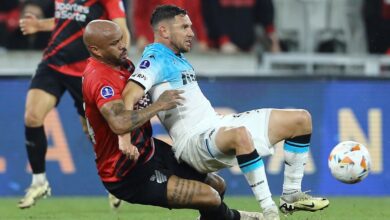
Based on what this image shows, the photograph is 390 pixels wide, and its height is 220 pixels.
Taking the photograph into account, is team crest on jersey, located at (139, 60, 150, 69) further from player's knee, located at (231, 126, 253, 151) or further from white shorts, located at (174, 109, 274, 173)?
player's knee, located at (231, 126, 253, 151)

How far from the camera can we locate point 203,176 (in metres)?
8.37

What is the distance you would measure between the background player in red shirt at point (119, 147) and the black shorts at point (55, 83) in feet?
8.34

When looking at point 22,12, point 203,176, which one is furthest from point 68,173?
point 203,176

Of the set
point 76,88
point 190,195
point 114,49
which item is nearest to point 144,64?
point 114,49

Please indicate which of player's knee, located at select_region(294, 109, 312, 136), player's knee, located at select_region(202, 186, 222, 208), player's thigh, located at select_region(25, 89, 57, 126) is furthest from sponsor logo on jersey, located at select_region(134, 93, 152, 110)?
player's thigh, located at select_region(25, 89, 57, 126)

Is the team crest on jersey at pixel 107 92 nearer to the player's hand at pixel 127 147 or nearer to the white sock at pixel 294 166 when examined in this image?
the player's hand at pixel 127 147

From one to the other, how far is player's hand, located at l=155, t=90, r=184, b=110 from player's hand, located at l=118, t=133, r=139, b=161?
35cm

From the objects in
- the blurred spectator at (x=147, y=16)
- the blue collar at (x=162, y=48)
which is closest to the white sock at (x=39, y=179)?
the blue collar at (x=162, y=48)

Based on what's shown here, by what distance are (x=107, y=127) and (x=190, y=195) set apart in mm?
821

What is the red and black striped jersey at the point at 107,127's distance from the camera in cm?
767

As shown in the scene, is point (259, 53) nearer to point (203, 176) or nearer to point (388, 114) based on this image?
point (388, 114)

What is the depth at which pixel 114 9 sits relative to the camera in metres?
10.2

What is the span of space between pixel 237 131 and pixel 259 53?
23.1 feet

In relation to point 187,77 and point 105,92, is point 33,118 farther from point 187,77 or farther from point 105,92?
point 105,92
